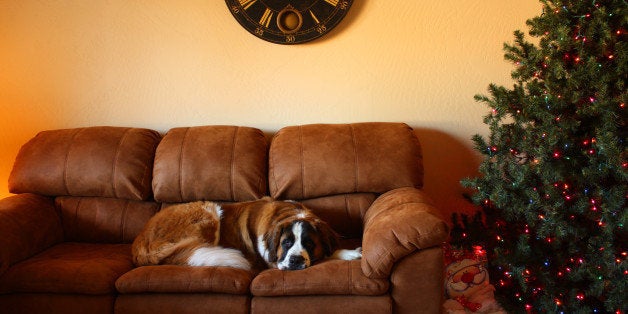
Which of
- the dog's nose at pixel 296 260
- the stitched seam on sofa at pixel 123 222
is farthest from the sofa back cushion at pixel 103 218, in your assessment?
the dog's nose at pixel 296 260

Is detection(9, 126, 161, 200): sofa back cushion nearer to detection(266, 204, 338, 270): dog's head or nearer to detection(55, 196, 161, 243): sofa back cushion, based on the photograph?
detection(55, 196, 161, 243): sofa back cushion

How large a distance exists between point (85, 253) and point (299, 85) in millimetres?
1695

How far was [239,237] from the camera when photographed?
2.56 metres

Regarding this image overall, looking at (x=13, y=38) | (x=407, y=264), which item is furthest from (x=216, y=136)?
(x=13, y=38)

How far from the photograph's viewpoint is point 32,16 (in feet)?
10.2

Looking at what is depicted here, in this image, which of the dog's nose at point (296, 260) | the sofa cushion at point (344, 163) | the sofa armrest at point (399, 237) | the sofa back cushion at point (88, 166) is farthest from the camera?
the sofa back cushion at point (88, 166)

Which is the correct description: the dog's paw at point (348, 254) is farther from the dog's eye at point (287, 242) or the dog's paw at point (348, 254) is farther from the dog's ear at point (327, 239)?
the dog's eye at point (287, 242)

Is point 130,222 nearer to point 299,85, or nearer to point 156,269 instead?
point 156,269

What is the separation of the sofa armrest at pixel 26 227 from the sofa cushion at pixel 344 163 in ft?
4.51

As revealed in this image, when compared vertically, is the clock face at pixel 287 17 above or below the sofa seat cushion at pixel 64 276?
above

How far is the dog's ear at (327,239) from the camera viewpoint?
2.29 metres

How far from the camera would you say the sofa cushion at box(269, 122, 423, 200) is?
2.65 metres

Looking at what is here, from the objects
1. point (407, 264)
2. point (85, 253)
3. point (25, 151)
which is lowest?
point (85, 253)

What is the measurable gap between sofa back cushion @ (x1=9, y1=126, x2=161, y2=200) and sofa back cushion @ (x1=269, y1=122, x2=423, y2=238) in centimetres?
84
